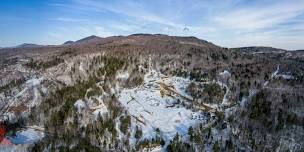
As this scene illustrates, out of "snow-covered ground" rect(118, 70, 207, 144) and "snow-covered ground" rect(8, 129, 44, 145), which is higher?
"snow-covered ground" rect(118, 70, 207, 144)

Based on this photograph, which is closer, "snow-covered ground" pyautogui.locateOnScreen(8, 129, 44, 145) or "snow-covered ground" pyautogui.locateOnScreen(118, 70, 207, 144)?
"snow-covered ground" pyautogui.locateOnScreen(8, 129, 44, 145)

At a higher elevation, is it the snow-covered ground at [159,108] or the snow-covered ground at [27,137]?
the snow-covered ground at [159,108]

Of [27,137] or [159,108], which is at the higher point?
[159,108]

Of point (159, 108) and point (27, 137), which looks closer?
point (27, 137)

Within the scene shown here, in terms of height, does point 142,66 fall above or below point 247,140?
above

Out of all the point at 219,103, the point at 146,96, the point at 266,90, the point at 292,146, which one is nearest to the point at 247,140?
the point at 292,146

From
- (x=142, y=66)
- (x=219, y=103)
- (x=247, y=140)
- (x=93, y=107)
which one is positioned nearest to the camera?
(x=247, y=140)

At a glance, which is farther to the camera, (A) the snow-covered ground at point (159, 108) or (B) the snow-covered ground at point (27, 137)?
(A) the snow-covered ground at point (159, 108)

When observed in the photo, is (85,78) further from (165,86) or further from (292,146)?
(292,146)
